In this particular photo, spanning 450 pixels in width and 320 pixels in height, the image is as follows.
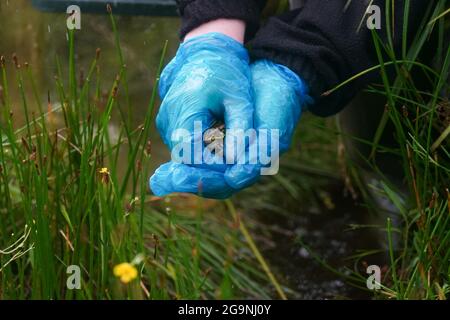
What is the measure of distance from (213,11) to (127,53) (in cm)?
67

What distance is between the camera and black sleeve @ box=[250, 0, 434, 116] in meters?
1.45

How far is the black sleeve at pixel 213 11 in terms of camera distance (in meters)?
1.53

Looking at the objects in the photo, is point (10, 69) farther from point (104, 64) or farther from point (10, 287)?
point (10, 287)

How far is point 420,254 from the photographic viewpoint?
124 centimetres

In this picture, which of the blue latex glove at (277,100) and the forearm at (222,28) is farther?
the forearm at (222,28)

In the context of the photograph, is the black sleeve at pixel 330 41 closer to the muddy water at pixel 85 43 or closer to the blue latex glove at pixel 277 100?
the blue latex glove at pixel 277 100

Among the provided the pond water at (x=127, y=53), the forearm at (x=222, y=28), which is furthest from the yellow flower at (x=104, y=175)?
the pond water at (x=127, y=53)

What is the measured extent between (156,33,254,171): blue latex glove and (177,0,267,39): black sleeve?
0.05 metres

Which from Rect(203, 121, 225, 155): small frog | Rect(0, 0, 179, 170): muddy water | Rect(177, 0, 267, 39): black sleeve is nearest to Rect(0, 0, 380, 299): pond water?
Rect(0, 0, 179, 170): muddy water

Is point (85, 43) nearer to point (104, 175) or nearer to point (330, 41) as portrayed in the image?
point (330, 41)

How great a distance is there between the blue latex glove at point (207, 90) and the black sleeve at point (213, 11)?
1.9 inches
